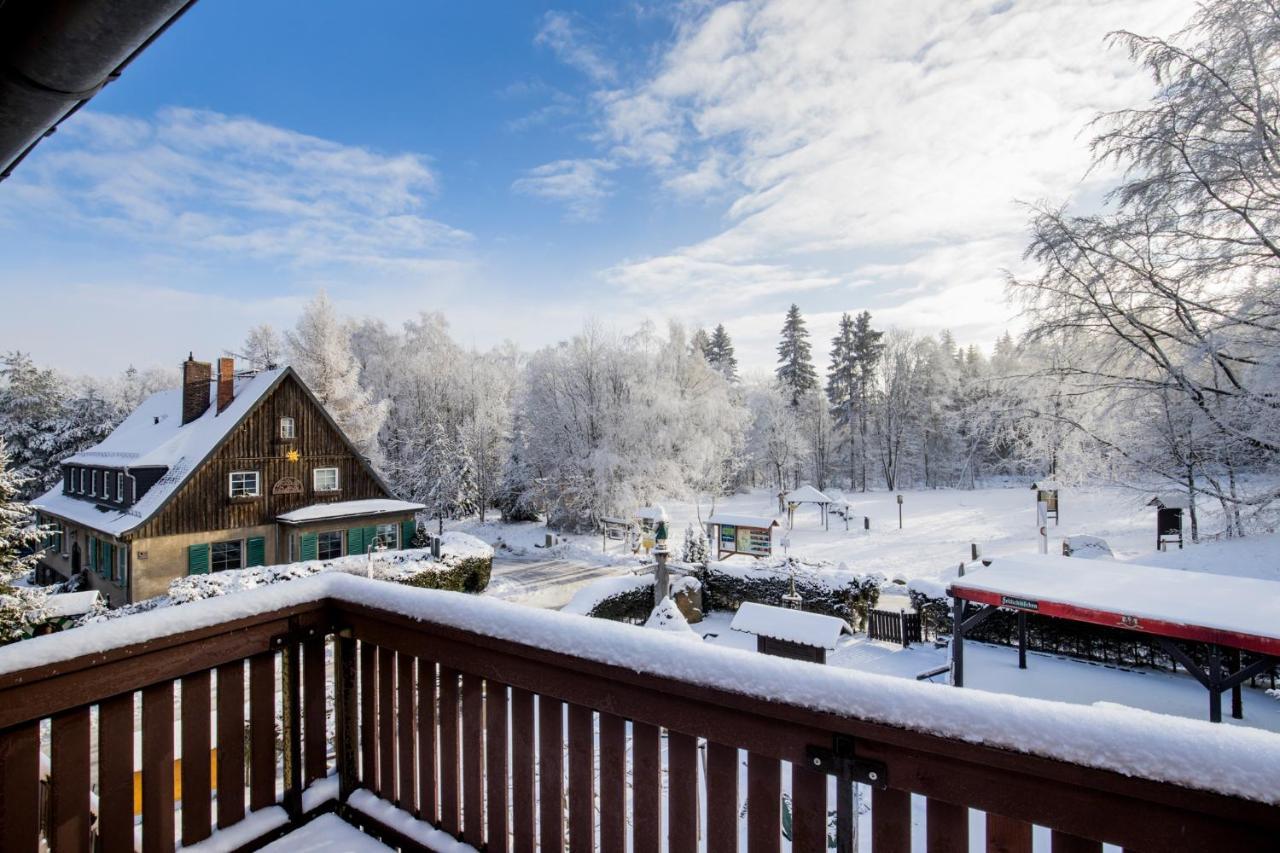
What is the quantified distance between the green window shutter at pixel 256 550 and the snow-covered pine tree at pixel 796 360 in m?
33.1

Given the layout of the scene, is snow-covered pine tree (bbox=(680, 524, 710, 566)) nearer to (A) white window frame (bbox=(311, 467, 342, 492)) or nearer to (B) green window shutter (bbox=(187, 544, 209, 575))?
(A) white window frame (bbox=(311, 467, 342, 492))

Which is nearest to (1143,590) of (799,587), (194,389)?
(799,587)

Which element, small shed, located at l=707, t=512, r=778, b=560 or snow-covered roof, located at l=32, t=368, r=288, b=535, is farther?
small shed, located at l=707, t=512, r=778, b=560

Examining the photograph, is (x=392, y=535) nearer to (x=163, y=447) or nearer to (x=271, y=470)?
(x=271, y=470)

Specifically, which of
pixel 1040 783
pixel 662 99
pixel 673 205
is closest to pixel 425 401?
pixel 673 205

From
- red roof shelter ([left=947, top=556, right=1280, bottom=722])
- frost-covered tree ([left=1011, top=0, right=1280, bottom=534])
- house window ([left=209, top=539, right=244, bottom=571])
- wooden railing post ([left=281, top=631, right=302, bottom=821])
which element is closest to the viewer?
wooden railing post ([left=281, top=631, right=302, bottom=821])

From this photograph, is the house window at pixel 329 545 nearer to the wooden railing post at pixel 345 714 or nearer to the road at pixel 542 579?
the road at pixel 542 579

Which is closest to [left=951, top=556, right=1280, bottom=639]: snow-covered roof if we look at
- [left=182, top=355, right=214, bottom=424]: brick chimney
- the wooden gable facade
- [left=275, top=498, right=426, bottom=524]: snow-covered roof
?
[left=275, top=498, right=426, bottom=524]: snow-covered roof

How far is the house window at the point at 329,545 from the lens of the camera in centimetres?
1622

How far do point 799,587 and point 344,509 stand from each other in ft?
43.0

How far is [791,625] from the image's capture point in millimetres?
9477

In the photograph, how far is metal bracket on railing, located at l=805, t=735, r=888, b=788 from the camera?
123 centimetres

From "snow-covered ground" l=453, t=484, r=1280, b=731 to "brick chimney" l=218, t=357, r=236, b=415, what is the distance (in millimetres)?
9885

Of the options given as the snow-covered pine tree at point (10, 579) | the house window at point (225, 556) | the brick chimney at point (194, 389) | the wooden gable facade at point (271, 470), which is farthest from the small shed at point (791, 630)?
the brick chimney at point (194, 389)
